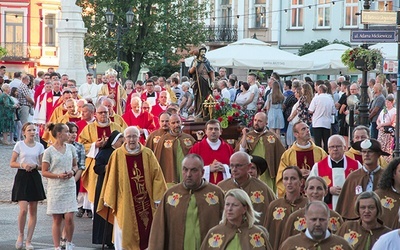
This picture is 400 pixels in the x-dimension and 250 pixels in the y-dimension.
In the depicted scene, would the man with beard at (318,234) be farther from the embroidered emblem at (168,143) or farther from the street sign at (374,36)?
the street sign at (374,36)

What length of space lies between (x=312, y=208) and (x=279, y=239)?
171 cm

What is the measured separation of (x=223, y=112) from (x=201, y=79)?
765 millimetres

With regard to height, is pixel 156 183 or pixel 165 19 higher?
pixel 165 19

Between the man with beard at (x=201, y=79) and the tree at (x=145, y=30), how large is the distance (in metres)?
29.8

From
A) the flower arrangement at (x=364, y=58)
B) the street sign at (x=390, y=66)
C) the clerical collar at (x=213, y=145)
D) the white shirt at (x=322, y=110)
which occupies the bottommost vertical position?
the clerical collar at (x=213, y=145)

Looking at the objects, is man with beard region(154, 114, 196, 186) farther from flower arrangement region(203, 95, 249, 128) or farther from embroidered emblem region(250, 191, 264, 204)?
embroidered emblem region(250, 191, 264, 204)

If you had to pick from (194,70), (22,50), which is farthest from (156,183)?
(22,50)

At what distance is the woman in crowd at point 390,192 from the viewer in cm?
1073

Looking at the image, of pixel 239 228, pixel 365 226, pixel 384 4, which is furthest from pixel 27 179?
pixel 384 4

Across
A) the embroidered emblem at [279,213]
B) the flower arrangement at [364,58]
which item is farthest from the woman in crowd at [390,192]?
the flower arrangement at [364,58]

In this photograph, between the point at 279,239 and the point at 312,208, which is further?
the point at 279,239

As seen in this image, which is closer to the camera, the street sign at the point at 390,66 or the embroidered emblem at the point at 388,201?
the embroidered emblem at the point at 388,201

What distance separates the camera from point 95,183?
1625cm

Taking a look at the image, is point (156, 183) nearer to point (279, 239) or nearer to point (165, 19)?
point (279, 239)
